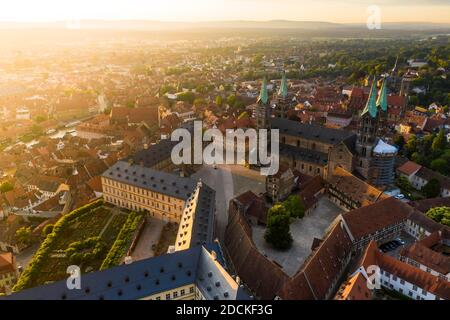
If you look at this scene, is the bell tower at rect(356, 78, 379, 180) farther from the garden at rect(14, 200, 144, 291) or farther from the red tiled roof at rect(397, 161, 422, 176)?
the garden at rect(14, 200, 144, 291)

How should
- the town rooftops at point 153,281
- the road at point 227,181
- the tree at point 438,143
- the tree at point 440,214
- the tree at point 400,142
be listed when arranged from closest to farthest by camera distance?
the town rooftops at point 153,281 → the tree at point 440,214 → the road at point 227,181 → the tree at point 438,143 → the tree at point 400,142

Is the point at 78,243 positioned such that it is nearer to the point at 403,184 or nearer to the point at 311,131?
the point at 311,131

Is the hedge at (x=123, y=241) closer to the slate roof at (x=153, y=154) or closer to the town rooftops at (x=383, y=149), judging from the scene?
the slate roof at (x=153, y=154)

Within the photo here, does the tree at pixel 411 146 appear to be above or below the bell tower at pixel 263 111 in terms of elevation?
below

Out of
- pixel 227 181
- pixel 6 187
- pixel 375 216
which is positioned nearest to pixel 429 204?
Answer: pixel 375 216

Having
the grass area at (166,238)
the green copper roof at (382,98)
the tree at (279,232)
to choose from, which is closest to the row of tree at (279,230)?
the tree at (279,232)
